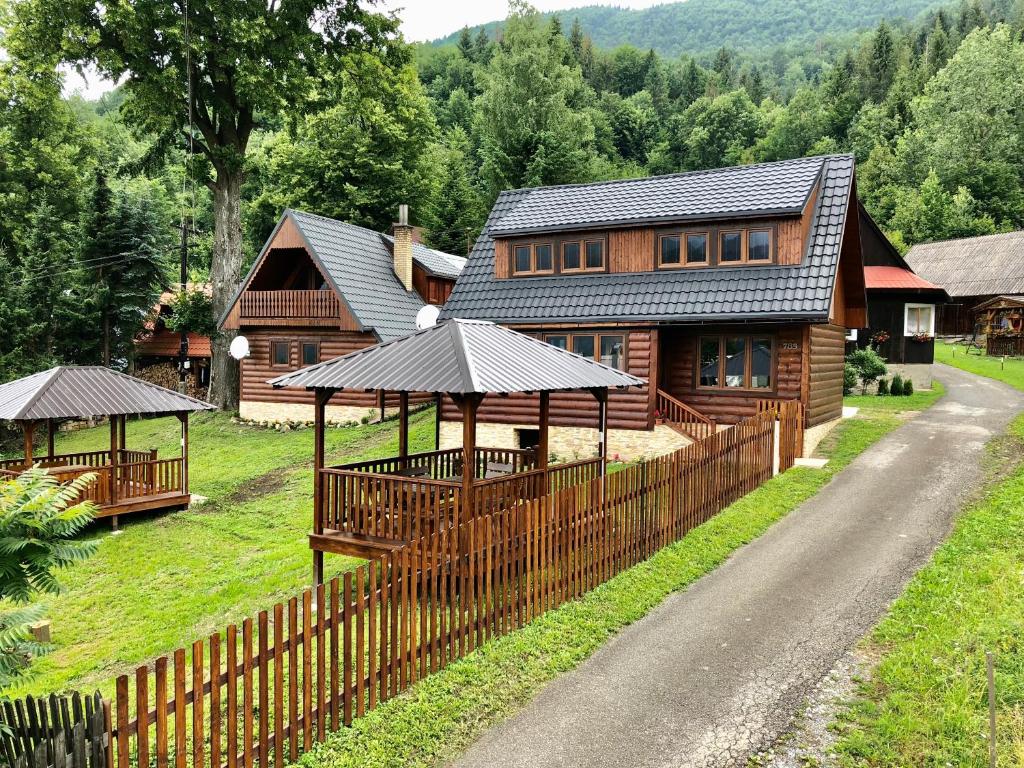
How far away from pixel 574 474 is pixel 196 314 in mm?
23434

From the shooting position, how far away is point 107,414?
632 inches

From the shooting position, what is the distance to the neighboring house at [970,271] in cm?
4528

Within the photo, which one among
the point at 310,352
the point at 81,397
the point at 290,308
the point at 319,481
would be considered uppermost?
the point at 290,308

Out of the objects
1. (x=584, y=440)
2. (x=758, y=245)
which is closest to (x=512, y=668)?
(x=584, y=440)

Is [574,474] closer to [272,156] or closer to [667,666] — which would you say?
[667,666]

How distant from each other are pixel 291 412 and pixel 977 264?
143ft

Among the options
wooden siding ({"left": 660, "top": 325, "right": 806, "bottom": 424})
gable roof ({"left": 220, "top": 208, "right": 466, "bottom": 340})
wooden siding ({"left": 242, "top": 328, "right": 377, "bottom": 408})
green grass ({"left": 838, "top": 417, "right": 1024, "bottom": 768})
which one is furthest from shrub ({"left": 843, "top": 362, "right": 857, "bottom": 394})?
green grass ({"left": 838, "top": 417, "right": 1024, "bottom": 768})

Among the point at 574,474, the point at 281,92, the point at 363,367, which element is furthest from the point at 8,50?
the point at 574,474

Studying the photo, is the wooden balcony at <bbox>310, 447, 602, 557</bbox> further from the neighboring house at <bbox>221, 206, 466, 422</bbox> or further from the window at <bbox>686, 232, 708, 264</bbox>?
the neighboring house at <bbox>221, 206, 466, 422</bbox>

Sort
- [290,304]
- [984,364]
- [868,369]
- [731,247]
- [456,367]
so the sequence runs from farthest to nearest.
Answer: [984,364]
[290,304]
[868,369]
[731,247]
[456,367]

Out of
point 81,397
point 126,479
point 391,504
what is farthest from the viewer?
point 126,479

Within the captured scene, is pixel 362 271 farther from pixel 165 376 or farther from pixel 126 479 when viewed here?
pixel 165 376

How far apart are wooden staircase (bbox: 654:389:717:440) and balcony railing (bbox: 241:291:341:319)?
42.7 ft

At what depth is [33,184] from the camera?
41875mm
